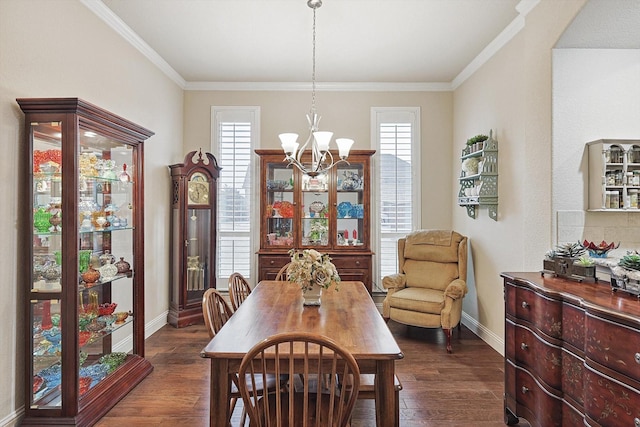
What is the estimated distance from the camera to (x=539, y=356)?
82.6 inches

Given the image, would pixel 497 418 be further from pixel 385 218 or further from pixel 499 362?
pixel 385 218

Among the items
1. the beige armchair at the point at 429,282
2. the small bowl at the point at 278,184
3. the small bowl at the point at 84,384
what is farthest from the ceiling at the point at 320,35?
the small bowl at the point at 84,384

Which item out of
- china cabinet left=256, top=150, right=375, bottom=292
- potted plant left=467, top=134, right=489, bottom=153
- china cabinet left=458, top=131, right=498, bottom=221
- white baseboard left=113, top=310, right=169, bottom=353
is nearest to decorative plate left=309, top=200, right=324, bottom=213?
china cabinet left=256, top=150, right=375, bottom=292

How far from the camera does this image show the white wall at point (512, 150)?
2.77m

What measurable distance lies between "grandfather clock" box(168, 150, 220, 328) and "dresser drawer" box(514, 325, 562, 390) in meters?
3.50

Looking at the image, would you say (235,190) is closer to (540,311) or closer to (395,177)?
(395,177)

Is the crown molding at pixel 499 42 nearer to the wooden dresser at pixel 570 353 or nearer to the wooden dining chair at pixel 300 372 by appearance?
the wooden dresser at pixel 570 353

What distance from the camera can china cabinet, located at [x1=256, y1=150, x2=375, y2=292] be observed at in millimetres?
4703

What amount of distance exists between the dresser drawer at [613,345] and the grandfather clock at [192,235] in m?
3.94

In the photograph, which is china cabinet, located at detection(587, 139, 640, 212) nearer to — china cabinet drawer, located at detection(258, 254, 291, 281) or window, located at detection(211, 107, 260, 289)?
china cabinet drawer, located at detection(258, 254, 291, 281)

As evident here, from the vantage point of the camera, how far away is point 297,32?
3553 millimetres

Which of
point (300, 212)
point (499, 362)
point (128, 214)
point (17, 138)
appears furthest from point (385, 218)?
point (17, 138)

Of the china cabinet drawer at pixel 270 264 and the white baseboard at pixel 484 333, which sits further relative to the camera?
the china cabinet drawer at pixel 270 264

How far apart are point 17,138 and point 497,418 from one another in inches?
141
